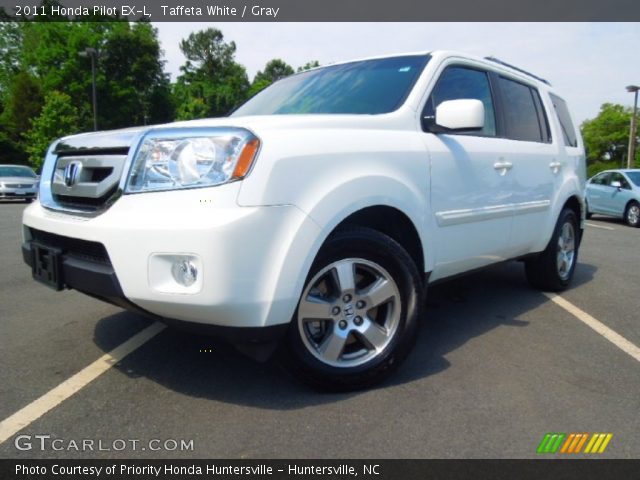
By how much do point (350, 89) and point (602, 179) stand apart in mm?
13604

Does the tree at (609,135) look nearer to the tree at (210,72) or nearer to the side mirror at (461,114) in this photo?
the tree at (210,72)

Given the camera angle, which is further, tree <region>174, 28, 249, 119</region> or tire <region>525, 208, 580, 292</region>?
tree <region>174, 28, 249, 119</region>

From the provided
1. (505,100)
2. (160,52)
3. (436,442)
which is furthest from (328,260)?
(160,52)

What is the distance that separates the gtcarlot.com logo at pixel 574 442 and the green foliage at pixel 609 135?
213 ft

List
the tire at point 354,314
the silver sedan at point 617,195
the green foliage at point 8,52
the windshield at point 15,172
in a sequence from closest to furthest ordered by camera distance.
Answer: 1. the tire at point 354,314
2. the silver sedan at point 617,195
3. the windshield at point 15,172
4. the green foliage at point 8,52

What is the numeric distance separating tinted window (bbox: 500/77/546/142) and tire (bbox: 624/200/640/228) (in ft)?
33.7

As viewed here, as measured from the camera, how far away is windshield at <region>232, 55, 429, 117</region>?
304 cm

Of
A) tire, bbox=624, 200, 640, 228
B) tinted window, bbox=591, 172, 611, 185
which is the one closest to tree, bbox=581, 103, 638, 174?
tinted window, bbox=591, 172, 611, 185

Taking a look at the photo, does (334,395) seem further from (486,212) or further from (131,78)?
(131,78)

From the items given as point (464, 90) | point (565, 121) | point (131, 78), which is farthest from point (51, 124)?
point (464, 90)

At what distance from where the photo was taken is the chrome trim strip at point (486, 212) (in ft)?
9.83

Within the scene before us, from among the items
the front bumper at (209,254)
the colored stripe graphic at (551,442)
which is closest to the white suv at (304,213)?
the front bumper at (209,254)

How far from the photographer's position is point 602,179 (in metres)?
14.4

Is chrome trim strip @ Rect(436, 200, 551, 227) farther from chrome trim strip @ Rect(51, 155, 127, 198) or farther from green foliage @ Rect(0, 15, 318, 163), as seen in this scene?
green foliage @ Rect(0, 15, 318, 163)
